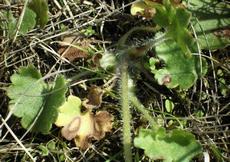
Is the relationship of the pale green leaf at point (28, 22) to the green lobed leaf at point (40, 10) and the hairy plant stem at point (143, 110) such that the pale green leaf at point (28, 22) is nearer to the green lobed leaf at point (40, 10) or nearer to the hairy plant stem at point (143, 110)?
the green lobed leaf at point (40, 10)

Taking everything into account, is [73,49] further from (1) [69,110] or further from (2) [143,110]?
(2) [143,110]

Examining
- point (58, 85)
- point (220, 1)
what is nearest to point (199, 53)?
point (220, 1)

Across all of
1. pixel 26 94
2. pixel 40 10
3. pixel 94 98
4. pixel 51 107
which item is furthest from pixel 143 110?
pixel 40 10

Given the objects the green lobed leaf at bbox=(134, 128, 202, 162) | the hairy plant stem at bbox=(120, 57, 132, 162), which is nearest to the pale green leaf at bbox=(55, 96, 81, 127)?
the hairy plant stem at bbox=(120, 57, 132, 162)

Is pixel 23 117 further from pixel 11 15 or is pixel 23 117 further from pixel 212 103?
pixel 212 103

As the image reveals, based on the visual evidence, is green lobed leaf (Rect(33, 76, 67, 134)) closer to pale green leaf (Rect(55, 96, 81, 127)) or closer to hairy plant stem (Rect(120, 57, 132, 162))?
pale green leaf (Rect(55, 96, 81, 127))

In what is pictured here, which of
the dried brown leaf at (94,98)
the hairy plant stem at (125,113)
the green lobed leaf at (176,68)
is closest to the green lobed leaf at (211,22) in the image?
the green lobed leaf at (176,68)

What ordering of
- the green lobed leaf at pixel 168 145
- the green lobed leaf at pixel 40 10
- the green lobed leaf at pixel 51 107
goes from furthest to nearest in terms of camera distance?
1. the green lobed leaf at pixel 40 10
2. the green lobed leaf at pixel 51 107
3. the green lobed leaf at pixel 168 145
